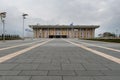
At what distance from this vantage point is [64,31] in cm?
17462

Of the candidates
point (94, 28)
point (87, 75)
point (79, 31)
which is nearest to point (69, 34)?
point (79, 31)

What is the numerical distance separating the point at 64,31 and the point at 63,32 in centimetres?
123

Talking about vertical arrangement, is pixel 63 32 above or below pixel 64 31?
below

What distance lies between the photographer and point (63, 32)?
17400cm

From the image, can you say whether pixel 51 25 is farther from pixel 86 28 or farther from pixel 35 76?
pixel 35 76

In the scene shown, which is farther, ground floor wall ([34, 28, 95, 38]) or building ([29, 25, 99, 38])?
ground floor wall ([34, 28, 95, 38])

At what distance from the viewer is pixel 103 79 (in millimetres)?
6754

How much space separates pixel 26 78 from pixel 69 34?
169 m

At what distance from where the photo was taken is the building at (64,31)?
173475 millimetres

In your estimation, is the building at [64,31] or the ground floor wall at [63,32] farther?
the ground floor wall at [63,32]

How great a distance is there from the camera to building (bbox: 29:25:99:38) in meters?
173

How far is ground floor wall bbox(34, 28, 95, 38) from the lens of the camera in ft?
571

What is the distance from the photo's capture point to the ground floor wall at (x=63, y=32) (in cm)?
17400

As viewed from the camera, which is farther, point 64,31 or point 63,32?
point 64,31
